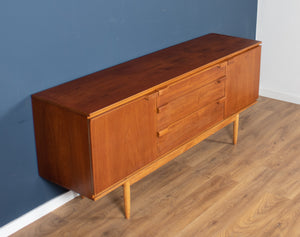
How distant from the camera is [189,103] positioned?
2.77 meters

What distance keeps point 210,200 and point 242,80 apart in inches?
37.3

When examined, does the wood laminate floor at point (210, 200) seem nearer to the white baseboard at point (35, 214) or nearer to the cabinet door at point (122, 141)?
the white baseboard at point (35, 214)

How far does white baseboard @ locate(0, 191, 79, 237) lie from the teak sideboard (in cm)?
22

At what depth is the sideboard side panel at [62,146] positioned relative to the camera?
2.21 metres

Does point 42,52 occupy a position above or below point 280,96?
above

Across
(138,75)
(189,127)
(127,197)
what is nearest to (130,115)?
(138,75)

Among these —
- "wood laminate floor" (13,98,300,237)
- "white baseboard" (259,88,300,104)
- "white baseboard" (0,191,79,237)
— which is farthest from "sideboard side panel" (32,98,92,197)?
"white baseboard" (259,88,300,104)

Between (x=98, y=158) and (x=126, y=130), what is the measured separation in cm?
22

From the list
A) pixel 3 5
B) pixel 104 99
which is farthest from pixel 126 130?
pixel 3 5

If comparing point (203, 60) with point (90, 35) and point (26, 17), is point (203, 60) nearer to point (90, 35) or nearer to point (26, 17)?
point (90, 35)

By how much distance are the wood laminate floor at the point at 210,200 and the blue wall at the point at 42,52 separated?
289 millimetres

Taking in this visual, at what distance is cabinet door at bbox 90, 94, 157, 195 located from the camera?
2211mm

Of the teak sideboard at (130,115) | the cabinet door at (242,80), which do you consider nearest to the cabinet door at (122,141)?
the teak sideboard at (130,115)

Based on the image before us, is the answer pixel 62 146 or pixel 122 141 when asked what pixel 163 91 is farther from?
pixel 62 146
